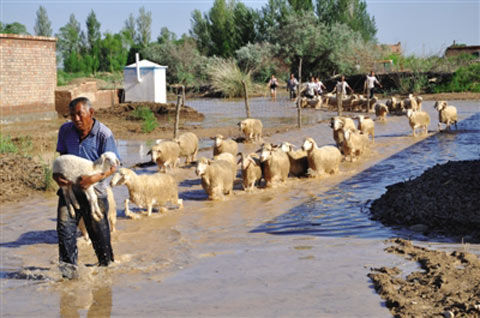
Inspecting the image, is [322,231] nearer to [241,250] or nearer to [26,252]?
[241,250]

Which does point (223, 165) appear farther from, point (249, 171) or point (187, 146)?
point (187, 146)

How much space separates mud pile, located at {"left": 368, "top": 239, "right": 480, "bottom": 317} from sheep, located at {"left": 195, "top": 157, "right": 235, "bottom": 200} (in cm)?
462

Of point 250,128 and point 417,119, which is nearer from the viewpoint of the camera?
point 250,128

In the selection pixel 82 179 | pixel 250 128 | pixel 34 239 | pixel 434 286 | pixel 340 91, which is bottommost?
pixel 34 239

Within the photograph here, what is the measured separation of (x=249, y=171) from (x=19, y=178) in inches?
182

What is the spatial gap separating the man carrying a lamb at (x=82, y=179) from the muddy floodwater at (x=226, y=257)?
436mm

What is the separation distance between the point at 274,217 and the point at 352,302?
161 inches

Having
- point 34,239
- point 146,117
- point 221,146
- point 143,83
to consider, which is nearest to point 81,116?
point 34,239

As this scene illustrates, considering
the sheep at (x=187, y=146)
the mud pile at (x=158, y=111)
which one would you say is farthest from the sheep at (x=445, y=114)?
the mud pile at (x=158, y=111)

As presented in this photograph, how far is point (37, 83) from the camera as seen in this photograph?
25375 millimetres

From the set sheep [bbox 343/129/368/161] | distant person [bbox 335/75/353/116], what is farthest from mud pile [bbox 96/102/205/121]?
sheep [bbox 343/129/368/161]

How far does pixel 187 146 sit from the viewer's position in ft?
49.9

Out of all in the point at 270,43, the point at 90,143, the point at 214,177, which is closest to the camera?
the point at 90,143

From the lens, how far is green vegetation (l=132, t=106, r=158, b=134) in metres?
22.1
